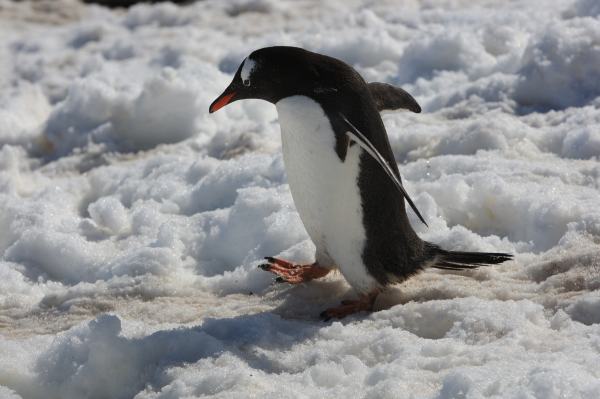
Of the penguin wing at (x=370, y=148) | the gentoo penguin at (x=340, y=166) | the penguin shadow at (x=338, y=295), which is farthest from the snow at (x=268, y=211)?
the penguin wing at (x=370, y=148)

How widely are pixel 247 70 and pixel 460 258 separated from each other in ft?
2.78

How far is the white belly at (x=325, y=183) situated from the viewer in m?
2.71

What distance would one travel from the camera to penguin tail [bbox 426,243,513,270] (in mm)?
2895

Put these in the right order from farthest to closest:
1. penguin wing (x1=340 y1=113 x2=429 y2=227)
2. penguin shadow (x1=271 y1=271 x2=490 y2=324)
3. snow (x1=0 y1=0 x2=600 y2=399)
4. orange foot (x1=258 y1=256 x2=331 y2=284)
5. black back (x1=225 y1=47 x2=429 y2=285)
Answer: orange foot (x1=258 y1=256 x2=331 y2=284) → penguin shadow (x1=271 y1=271 x2=490 y2=324) → black back (x1=225 y1=47 x2=429 y2=285) → penguin wing (x1=340 y1=113 x2=429 y2=227) → snow (x1=0 y1=0 x2=600 y2=399)

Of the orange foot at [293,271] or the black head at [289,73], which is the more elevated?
the black head at [289,73]

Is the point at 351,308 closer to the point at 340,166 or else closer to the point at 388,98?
the point at 340,166

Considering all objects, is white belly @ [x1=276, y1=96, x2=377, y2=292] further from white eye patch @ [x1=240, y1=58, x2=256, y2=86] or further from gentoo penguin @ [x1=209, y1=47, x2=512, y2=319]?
white eye patch @ [x1=240, y1=58, x2=256, y2=86]

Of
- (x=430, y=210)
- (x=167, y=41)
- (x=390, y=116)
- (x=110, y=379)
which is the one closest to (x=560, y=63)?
(x=390, y=116)

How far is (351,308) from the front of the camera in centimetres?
278

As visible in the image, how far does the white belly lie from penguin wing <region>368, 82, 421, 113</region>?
1.19 ft

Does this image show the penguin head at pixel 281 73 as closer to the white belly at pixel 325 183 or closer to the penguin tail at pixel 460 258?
the white belly at pixel 325 183

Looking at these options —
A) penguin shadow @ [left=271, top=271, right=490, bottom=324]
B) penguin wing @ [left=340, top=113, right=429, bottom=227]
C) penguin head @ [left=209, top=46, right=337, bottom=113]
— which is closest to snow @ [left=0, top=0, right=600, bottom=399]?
penguin shadow @ [left=271, top=271, right=490, bottom=324]

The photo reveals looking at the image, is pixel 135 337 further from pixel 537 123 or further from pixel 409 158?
pixel 537 123

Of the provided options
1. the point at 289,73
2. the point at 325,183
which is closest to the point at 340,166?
the point at 325,183
